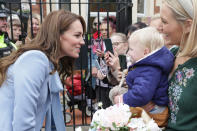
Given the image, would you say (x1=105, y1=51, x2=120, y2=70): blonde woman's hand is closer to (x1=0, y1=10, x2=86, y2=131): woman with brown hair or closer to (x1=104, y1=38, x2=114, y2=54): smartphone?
(x1=104, y1=38, x2=114, y2=54): smartphone

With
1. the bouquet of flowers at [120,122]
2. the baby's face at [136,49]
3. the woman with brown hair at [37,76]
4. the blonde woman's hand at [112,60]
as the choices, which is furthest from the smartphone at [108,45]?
the bouquet of flowers at [120,122]

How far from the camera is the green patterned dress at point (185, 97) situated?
126 cm

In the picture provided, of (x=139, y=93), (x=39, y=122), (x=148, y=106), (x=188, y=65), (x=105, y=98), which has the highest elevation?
(x=188, y=65)

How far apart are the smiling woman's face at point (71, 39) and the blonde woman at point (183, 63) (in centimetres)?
73

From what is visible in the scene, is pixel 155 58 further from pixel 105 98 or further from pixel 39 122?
pixel 105 98

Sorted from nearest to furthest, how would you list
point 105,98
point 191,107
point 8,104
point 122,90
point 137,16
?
point 191,107 < point 8,104 < point 122,90 < point 105,98 < point 137,16

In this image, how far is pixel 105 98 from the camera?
3.49 m

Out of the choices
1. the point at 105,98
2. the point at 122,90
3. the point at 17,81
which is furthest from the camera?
the point at 105,98

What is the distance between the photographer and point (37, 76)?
1.50m

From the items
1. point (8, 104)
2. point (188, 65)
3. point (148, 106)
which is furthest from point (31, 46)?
point (188, 65)

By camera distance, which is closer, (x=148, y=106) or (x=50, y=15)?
(x=148, y=106)

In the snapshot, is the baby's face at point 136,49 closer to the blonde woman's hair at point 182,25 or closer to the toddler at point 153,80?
the toddler at point 153,80

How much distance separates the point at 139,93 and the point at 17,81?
81cm

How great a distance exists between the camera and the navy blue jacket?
151 cm
